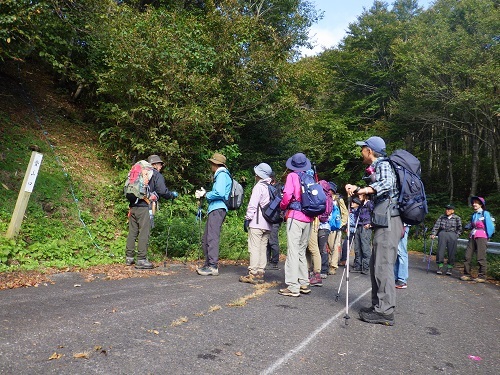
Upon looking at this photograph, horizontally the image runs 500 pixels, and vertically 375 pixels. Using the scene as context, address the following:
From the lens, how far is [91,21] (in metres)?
11.4

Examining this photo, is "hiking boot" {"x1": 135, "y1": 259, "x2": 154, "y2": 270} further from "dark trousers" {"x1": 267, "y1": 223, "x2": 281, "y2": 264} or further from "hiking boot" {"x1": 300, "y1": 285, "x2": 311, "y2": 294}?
"dark trousers" {"x1": 267, "y1": 223, "x2": 281, "y2": 264}

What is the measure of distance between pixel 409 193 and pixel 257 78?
34.3 feet

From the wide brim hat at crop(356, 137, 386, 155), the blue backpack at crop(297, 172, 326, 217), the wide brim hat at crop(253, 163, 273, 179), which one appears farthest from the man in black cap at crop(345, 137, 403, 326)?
the wide brim hat at crop(253, 163, 273, 179)

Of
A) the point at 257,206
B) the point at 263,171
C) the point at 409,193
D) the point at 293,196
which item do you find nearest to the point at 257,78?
the point at 263,171

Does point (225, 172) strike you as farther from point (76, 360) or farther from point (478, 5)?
point (478, 5)

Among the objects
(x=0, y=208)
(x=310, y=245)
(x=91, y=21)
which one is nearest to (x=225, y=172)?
(x=310, y=245)

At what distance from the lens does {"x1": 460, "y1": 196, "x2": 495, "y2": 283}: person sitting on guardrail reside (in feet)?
33.7

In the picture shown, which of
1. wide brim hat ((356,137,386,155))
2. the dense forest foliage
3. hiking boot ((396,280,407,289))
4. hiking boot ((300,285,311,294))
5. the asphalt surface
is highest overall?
the dense forest foliage

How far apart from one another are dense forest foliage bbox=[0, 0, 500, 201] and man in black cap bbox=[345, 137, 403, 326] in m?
7.03

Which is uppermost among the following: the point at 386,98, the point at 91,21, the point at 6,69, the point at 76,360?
the point at 386,98

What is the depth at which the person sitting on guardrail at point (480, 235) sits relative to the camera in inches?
404

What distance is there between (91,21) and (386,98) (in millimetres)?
25451

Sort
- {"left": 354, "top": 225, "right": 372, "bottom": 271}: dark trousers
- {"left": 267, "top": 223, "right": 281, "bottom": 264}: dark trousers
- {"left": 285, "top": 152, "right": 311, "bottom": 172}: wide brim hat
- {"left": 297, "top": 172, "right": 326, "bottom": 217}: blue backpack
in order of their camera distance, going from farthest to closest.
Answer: {"left": 354, "top": 225, "right": 372, "bottom": 271}: dark trousers
{"left": 267, "top": 223, "right": 281, "bottom": 264}: dark trousers
{"left": 285, "top": 152, "right": 311, "bottom": 172}: wide brim hat
{"left": 297, "top": 172, "right": 326, "bottom": 217}: blue backpack

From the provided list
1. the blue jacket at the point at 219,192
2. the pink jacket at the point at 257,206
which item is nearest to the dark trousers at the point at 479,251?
the pink jacket at the point at 257,206
